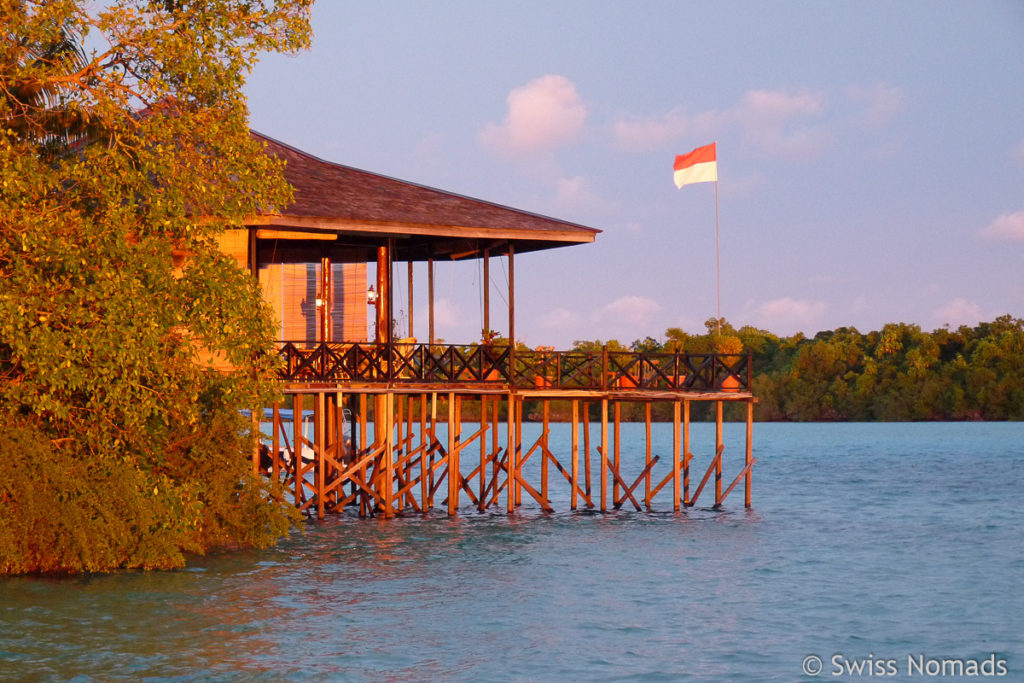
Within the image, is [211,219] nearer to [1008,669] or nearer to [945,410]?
[1008,669]

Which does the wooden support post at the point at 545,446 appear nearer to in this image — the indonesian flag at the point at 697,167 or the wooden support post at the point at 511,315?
the wooden support post at the point at 511,315

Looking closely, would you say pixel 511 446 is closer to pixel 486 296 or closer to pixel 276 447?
pixel 486 296

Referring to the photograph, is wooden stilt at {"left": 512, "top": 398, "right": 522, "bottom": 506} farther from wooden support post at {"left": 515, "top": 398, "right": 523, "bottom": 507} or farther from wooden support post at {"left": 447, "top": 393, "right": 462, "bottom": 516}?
wooden support post at {"left": 447, "top": 393, "right": 462, "bottom": 516}

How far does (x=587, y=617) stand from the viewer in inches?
765

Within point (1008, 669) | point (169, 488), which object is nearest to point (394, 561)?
point (169, 488)

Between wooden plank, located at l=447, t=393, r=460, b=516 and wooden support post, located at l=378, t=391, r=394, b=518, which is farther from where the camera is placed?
wooden plank, located at l=447, t=393, r=460, b=516

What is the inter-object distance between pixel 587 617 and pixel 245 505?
646 cm

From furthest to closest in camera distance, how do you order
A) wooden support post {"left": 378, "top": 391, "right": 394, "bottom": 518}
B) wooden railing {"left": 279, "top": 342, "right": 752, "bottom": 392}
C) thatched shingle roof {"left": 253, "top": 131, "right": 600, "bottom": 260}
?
wooden support post {"left": 378, "top": 391, "right": 394, "bottom": 518}, wooden railing {"left": 279, "top": 342, "right": 752, "bottom": 392}, thatched shingle roof {"left": 253, "top": 131, "right": 600, "bottom": 260}

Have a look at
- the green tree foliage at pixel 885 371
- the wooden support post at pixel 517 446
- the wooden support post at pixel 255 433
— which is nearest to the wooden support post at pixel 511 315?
the wooden support post at pixel 517 446

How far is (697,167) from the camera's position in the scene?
32.1 m

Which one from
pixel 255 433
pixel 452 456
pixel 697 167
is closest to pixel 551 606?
pixel 255 433

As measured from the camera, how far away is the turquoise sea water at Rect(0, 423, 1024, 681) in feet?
53.2

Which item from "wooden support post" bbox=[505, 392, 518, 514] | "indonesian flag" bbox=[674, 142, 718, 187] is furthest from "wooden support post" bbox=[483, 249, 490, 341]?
"indonesian flag" bbox=[674, 142, 718, 187]

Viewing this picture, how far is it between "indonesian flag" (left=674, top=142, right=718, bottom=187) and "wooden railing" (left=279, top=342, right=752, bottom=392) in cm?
481
